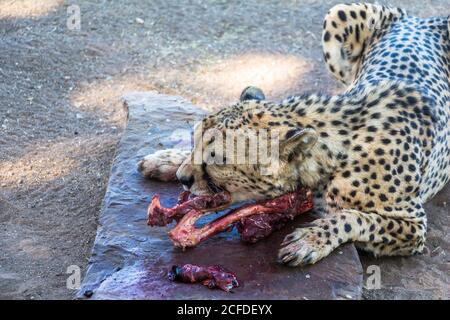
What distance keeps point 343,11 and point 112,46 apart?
2.82 meters

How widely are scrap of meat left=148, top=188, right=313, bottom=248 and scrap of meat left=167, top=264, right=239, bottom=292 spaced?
369 mm

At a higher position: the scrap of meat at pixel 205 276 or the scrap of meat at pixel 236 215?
the scrap of meat at pixel 236 215

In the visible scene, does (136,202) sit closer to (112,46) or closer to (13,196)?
(13,196)

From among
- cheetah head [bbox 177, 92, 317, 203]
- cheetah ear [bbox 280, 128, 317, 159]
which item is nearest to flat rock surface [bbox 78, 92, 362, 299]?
cheetah head [bbox 177, 92, 317, 203]

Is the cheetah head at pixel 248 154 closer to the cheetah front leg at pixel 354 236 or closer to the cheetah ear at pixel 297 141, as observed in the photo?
the cheetah ear at pixel 297 141

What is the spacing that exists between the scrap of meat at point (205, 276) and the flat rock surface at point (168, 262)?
0.04 meters

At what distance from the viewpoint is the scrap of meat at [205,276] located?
4.35 m

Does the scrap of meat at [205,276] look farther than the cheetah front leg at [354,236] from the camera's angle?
No

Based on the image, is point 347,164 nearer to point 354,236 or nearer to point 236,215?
point 354,236

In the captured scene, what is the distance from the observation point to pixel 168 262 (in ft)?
15.2

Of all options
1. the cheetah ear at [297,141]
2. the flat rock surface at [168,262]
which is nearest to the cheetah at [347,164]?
the cheetah ear at [297,141]

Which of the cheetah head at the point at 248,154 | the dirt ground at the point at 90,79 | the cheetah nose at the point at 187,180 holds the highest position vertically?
the cheetah head at the point at 248,154

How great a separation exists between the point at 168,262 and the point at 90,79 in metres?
3.77

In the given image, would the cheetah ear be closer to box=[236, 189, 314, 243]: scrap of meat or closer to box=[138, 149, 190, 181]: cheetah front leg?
box=[236, 189, 314, 243]: scrap of meat
